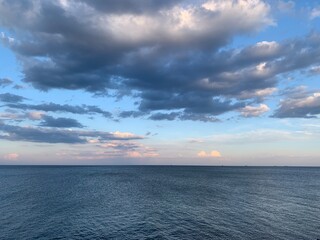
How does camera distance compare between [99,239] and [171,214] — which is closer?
[99,239]

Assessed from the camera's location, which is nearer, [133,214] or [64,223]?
[64,223]

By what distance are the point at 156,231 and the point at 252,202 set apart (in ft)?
142

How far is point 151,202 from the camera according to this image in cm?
8488

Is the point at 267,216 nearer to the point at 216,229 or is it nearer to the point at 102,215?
the point at 216,229

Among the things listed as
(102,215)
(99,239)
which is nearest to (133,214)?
(102,215)

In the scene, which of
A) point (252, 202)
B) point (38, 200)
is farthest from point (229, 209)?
point (38, 200)

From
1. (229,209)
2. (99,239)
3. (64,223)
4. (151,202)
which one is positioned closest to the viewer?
(99,239)

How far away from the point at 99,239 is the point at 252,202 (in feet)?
174

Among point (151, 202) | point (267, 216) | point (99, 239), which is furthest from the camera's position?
point (151, 202)

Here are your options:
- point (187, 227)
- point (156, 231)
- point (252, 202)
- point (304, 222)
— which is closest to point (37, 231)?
point (156, 231)

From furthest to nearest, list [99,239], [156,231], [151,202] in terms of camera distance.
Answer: [151,202]
[156,231]
[99,239]

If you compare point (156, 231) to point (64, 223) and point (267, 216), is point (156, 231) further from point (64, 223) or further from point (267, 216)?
point (267, 216)

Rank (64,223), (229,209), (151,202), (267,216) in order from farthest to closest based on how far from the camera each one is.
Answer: (151,202), (229,209), (267,216), (64,223)

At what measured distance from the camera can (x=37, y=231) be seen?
53250 millimetres
